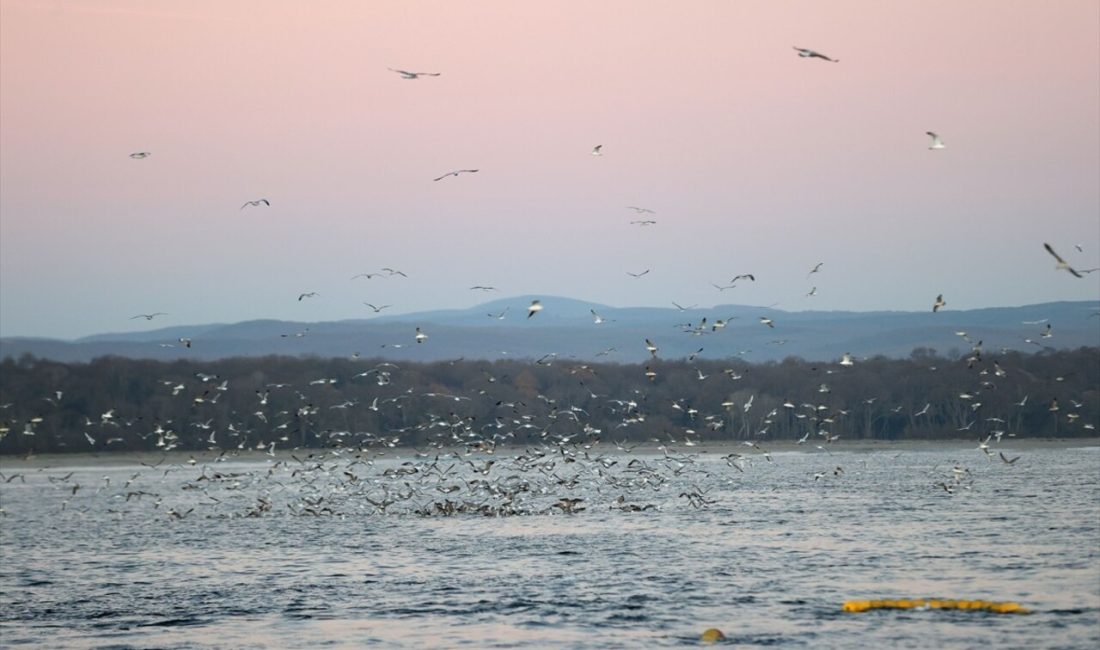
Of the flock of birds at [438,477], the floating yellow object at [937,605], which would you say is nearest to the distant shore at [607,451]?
the flock of birds at [438,477]

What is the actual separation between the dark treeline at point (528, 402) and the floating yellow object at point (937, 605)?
271ft

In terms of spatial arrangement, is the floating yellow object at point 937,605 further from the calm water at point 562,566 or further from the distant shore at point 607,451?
the distant shore at point 607,451

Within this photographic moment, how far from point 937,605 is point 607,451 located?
94.7 m

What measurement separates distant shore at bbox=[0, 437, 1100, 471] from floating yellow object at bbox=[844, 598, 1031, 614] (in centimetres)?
8280

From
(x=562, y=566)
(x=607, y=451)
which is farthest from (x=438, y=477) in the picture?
(x=562, y=566)

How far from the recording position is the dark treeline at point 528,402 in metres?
125

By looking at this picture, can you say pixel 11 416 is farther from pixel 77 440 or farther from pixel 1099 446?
pixel 1099 446

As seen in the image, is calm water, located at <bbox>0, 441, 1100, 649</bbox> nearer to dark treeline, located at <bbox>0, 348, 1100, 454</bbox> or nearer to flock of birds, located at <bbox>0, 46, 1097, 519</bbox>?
flock of birds, located at <bbox>0, 46, 1097, 519</bbox>

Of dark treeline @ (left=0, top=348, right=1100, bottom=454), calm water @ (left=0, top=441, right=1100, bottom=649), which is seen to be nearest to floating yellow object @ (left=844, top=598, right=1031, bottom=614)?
calm water @ (left=0, top=441, right=1100, bottom=649)

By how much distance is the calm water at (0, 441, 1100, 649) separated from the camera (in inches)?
1296

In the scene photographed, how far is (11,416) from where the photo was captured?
394 ft

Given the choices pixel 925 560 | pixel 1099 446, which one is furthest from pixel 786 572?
pixel 1099 446

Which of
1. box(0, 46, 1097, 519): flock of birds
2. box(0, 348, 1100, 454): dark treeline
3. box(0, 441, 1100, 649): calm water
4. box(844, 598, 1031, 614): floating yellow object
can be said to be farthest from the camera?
box(0, 348, 1100, 454): dark treeline

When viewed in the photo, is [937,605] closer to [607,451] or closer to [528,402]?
[607,451]
